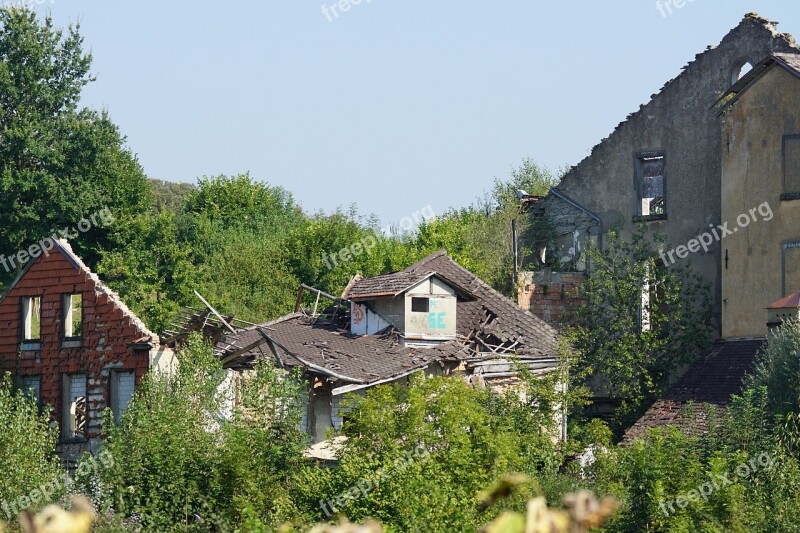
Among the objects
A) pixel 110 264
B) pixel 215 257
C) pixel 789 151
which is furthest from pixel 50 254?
pixel 215 257

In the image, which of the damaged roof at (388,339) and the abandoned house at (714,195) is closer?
the damaged roof at (388,339)

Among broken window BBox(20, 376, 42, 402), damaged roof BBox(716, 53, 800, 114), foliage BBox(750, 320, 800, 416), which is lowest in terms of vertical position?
broken window BBox(20, 376, 42, 402)

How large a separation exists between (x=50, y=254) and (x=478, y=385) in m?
10.6

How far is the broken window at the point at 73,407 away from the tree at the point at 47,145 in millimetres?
11660

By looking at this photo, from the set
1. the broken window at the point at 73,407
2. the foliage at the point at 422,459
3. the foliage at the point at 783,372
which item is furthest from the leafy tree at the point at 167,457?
the foliage at the point at 783,372

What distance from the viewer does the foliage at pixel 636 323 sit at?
30156mm

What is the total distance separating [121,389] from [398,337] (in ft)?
21.1

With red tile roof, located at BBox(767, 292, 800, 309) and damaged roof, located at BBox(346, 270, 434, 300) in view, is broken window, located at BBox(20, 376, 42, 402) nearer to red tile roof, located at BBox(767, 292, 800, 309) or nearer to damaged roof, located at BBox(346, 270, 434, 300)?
damaged roof, located at BBox(346, 270, 434, 300)

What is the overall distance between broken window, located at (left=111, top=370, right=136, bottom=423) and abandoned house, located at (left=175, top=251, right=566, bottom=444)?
1468mm

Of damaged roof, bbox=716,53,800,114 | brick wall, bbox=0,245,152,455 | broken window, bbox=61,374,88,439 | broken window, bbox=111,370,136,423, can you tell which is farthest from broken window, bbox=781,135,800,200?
broken window, bbox=61,374,88,439

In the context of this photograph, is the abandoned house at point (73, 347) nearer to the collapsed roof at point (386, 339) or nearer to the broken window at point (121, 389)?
the broken window at point (121, 389)

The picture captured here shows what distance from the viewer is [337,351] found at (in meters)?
27.5

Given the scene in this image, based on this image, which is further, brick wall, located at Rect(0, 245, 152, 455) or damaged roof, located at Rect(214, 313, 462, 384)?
A: brick wall, located at Rect(0, 245, 152, 455)

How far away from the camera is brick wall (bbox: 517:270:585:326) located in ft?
106
